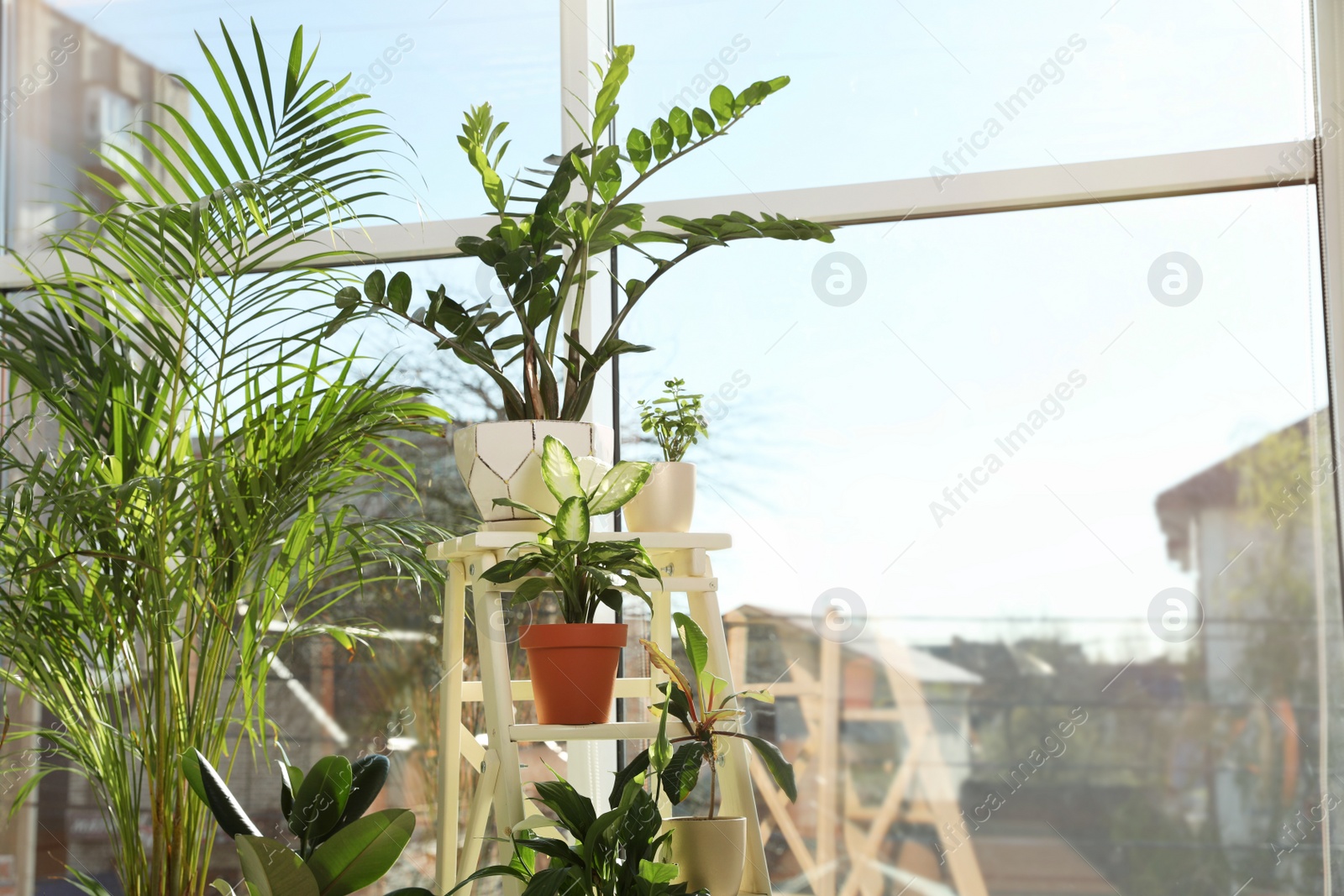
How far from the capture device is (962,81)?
2445 mm

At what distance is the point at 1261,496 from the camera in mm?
2291

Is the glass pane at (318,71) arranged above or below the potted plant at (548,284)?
above

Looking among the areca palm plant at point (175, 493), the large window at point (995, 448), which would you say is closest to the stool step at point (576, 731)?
the areca palm plant at point (175, 493)

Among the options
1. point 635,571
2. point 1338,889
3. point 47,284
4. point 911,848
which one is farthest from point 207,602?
point 1338,889

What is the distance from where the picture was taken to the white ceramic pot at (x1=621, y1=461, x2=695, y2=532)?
1.82 m

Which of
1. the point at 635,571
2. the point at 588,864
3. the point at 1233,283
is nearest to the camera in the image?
the point at 588,864

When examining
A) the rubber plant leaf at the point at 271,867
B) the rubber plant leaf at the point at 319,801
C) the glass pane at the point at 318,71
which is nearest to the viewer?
the rubber plant leaf at the point at 271,867

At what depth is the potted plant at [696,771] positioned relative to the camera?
60.1 inches

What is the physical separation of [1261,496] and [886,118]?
1.16 metres

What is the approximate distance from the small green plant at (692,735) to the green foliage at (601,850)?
5 centimetres

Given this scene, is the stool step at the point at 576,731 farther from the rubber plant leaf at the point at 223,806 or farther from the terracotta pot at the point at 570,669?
the rubber plant leaf at the point at 223,806

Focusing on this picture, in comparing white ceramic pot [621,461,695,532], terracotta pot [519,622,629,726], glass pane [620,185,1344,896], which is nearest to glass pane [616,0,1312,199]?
glass pane [620,185,1344,896]

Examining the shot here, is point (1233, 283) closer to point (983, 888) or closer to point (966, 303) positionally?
point (966, 303)

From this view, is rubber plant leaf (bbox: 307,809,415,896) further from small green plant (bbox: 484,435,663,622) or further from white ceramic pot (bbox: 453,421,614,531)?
white ceramic pot (bbox: 453,421,614,531)
